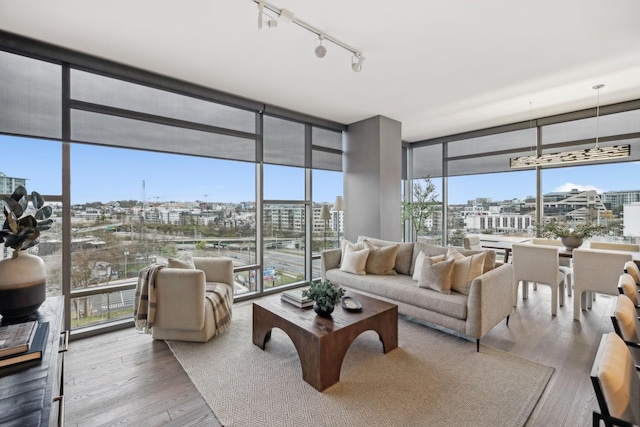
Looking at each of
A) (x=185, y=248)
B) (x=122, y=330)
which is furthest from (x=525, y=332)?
(x=122, y=330)

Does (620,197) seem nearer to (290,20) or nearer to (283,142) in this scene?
(283,142)

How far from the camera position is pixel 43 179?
117 inches

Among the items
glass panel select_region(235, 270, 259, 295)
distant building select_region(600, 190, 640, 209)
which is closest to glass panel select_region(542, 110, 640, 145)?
distant building select_region(600, 190, 640, 209)

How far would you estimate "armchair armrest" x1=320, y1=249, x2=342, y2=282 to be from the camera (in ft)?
14.2

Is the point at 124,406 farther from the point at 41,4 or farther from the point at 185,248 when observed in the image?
the point at 41,4

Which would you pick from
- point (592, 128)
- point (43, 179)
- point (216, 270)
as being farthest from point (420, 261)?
point (43, 179)

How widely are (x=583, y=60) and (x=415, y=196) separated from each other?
4008 millimetres

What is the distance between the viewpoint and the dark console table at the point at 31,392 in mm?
909

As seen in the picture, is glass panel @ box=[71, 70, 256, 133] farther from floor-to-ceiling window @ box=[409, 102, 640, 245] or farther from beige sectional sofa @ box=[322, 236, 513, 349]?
floor-to-ceiling window @ box=[409, 102, 640, 245]

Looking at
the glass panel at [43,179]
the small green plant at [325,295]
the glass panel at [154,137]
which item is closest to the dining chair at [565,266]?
the small green plant at [325,295]

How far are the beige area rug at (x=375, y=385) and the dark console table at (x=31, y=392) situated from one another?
1.06 m

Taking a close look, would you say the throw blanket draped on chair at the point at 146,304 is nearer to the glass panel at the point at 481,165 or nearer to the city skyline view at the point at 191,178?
the city skyline view at the point at 191,178

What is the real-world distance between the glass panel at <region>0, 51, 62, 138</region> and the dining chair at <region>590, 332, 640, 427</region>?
170 inches

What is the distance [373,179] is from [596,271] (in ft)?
10.2
